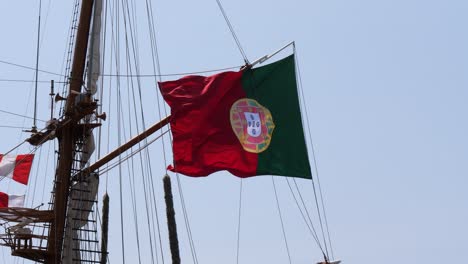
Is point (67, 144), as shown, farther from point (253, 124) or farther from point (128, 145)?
point (253, 124)

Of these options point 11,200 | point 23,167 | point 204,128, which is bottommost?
point 204,128

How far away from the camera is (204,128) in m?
30.2

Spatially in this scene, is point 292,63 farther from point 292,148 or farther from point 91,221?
point 91,221

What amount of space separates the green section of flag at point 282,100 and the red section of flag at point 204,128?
32.0 inches

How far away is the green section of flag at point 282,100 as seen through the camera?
3078 cm

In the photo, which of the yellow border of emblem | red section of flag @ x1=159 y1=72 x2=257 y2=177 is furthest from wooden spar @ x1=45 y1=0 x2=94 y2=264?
the yellow border of emblem

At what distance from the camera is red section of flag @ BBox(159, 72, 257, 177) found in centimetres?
2941

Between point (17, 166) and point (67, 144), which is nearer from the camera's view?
point (67, 144)

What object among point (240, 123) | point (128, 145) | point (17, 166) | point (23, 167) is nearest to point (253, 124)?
point (240, 123)

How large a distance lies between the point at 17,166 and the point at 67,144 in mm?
3500

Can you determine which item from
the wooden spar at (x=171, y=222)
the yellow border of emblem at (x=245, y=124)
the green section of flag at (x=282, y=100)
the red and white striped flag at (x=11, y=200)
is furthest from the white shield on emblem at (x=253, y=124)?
the red and white striped flag at (x=11, y=200)

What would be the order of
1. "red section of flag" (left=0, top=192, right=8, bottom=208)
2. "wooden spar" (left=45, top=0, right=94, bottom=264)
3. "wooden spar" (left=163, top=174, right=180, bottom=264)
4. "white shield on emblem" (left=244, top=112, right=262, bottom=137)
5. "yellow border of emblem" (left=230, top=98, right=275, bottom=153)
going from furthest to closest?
"wooden spar" (left=163, top=174, right=180, bottom=264), "red section of flag" (left=0, top=192, right=8, bottom=208), "wooden spar" (left=45, top=0, right=94, bottom=264), "white shield on emblem" (left=244, top=112, right=262, bottom=137), "yellow border of emblem" (left=230, top=98, right=275, bottom=153)

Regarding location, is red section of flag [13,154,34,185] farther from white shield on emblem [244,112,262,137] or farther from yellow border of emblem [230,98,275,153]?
white shield on emblem [244,112,262,137]

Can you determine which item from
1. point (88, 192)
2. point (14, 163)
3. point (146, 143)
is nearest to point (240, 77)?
point (146, 143)
